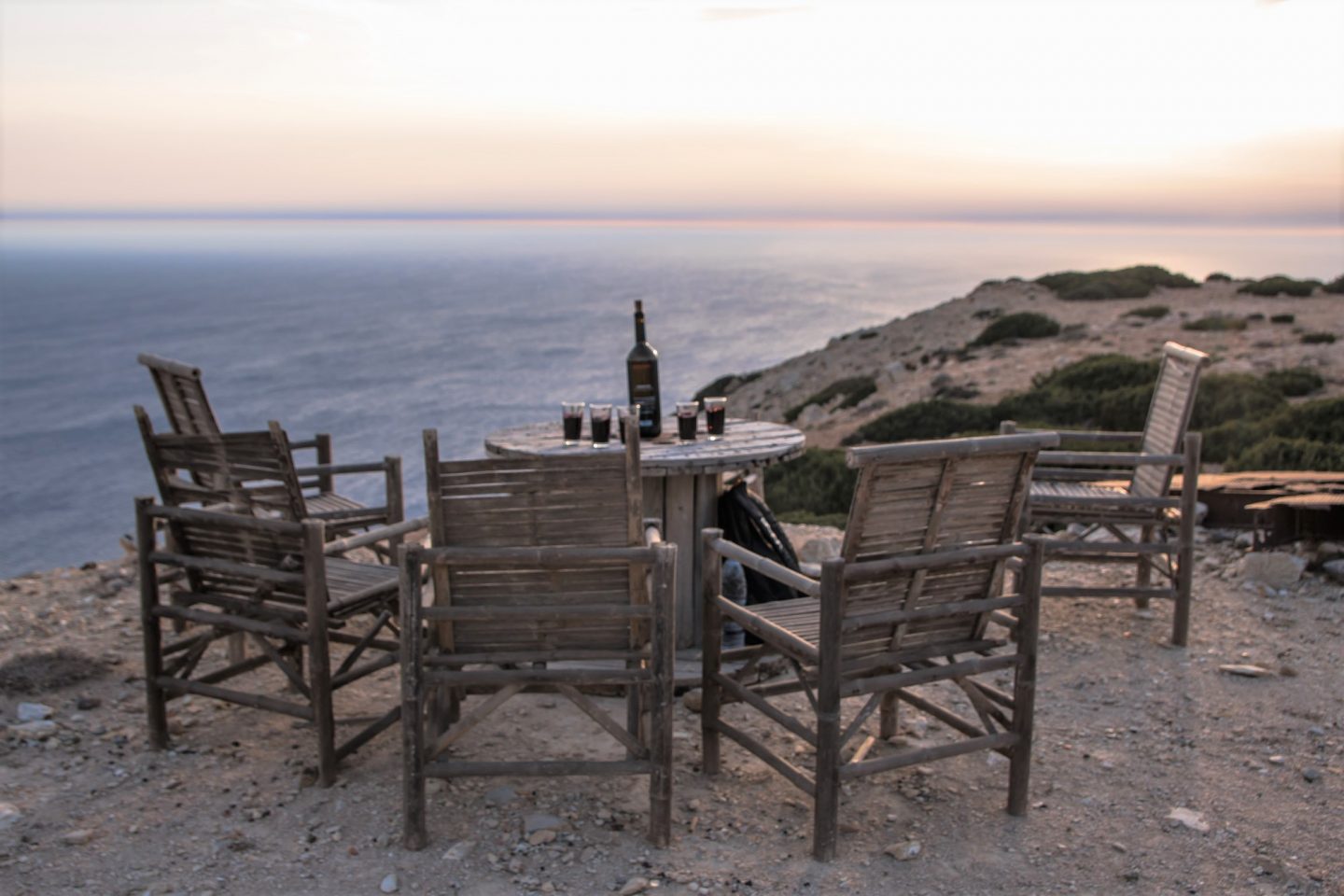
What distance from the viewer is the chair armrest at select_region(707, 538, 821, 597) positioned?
391 centimetres

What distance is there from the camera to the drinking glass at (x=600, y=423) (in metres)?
5.62

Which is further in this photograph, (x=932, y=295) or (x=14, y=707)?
(x=932, y=295)

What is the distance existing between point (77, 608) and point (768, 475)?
8.00m

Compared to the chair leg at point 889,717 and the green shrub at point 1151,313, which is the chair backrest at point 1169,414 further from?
the green shrub at point 1151,313

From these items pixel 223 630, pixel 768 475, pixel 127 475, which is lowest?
pixel 127 475

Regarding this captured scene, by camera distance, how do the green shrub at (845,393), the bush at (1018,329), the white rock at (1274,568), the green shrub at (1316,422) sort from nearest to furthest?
the white rock at (1274,568) → the green shrub at (1316,422) → the green shrub at (845,393) → the bush at (1018,329)

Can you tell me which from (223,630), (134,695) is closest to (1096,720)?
(223,630)

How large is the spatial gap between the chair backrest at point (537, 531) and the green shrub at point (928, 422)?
11734mm

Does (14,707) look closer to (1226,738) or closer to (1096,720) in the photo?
(1096,720)

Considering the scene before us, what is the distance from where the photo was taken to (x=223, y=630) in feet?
16.0

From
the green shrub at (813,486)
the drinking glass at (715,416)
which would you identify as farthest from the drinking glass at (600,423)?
Result: the green shrub at (813,486)

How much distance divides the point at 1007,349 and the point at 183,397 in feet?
69.0

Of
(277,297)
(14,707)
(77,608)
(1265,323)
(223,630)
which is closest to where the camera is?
(223,630)

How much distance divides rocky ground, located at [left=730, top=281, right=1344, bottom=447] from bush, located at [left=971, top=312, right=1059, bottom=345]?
363 millimetres
